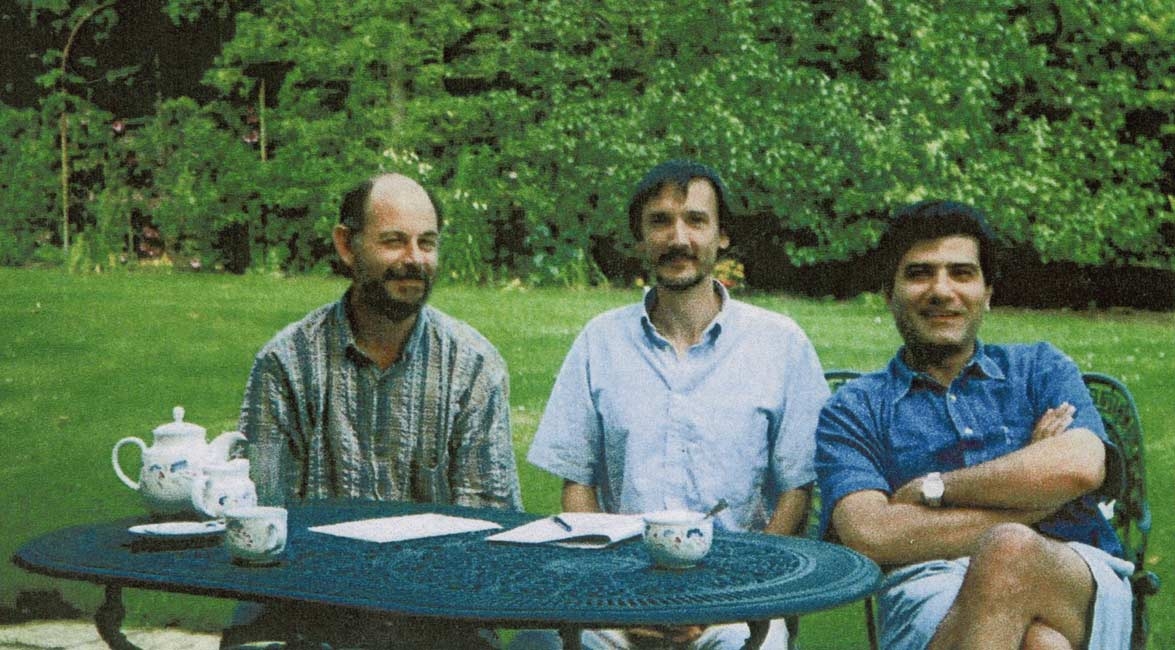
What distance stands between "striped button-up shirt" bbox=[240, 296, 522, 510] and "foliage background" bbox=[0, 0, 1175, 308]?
2.73 m

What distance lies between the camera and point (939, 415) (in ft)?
9.53

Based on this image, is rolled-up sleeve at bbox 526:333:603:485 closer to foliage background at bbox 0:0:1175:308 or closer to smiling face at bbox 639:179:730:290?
smiling face at bbox 639:179:730:290

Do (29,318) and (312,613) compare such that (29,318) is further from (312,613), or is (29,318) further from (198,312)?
(312,613)

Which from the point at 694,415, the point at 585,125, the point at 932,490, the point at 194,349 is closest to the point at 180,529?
the point at 694,415

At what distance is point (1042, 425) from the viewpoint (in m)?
2.79

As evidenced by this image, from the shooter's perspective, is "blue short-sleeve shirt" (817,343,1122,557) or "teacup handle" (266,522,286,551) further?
"blue short-sleeve shirt" (817,343,1122,557)

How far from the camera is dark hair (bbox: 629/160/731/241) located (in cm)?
312

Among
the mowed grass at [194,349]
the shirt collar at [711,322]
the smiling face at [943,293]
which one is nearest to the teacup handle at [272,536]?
the shirt collar at [711,322]

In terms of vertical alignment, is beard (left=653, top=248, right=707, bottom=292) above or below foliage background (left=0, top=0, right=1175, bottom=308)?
Result: below

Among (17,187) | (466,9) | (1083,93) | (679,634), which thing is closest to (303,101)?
(466,9)

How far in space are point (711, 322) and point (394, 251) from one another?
26.8 inches

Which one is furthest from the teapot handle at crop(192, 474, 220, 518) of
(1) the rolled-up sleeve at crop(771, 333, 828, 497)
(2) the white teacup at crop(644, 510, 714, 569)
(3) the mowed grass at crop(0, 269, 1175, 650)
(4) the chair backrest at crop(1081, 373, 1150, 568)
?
(3) the mowed grass at crop(0, 269, 1175, 650)

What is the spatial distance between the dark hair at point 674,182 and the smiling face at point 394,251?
16.9 inches

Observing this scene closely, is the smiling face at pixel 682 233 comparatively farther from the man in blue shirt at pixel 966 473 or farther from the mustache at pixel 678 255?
the man in blue shirt at pixel 966 473
